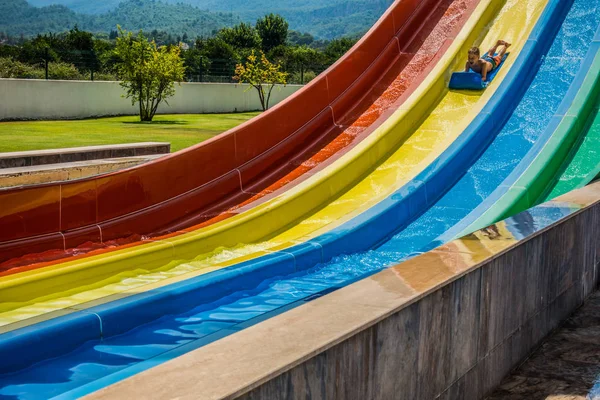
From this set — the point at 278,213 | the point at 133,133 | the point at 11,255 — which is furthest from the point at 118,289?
the point at 133,133

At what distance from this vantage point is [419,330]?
3023mm

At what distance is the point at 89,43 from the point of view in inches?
1743

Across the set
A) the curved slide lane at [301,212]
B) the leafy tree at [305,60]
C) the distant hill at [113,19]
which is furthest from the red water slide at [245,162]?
the distant hill at [113,19]

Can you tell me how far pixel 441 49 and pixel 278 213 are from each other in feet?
13.3

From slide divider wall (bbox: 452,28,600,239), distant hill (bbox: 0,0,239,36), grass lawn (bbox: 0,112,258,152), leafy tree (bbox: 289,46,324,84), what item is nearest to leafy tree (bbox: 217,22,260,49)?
leafy tree (bbox: 289,46,324,84)

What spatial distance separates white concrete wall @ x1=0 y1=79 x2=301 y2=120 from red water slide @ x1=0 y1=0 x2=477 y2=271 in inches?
488

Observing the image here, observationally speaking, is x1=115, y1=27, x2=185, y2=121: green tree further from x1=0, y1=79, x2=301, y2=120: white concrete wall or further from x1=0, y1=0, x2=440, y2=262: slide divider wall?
x1=0, y1=0, x2=440, y2=262: slide divider wall

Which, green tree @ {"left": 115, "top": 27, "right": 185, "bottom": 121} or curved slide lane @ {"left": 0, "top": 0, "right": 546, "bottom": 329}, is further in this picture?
green tree @ {"left": 115, "top": 27, "right": 185, "bottom": 121}

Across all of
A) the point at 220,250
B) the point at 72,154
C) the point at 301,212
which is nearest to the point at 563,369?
the point at 220,250

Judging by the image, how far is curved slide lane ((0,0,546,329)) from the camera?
18.0 feet

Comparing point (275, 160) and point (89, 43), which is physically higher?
point (89, 43)

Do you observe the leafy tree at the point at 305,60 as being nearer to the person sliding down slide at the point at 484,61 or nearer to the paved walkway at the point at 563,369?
the person sliding down slide at the point at 484,61

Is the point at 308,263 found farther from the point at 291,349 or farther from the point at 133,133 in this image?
the point at 133,133

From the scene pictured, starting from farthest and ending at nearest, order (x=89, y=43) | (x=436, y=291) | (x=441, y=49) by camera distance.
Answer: (x=89, y=43) < (x=441, y=49) < (x=436, y=291)
